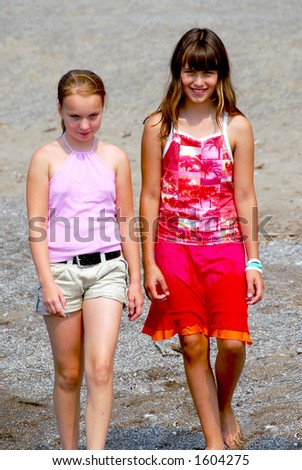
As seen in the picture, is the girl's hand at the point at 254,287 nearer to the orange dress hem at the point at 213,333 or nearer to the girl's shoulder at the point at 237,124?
the orange dress hem at the point at 213,333

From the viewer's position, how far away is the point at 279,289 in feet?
24.1

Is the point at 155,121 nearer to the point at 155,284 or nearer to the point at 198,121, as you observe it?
the point at 198,121

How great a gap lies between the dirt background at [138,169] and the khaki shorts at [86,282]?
1.13m

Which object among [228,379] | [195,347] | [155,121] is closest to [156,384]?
[228,379]

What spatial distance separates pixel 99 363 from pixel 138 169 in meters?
8.29

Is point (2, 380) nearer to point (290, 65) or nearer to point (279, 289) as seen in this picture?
point (279, 289)

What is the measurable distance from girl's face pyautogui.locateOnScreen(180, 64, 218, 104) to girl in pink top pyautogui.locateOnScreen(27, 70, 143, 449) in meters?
0.41

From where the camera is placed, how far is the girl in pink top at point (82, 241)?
381 centimetres

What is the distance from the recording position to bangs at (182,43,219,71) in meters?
4.02

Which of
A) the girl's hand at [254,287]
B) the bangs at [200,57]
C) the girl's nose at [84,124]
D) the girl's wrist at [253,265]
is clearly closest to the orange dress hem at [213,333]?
the girl's hand at [254,287]

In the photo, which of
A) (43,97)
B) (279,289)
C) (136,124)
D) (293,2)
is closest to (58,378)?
(279,289)

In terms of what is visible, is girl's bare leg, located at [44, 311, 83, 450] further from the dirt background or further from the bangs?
the bangs

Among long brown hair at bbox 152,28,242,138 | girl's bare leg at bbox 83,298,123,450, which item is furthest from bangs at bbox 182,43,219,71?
girl's bare leg at bbox 83,298,123,450

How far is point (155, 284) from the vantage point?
4.12 meters
